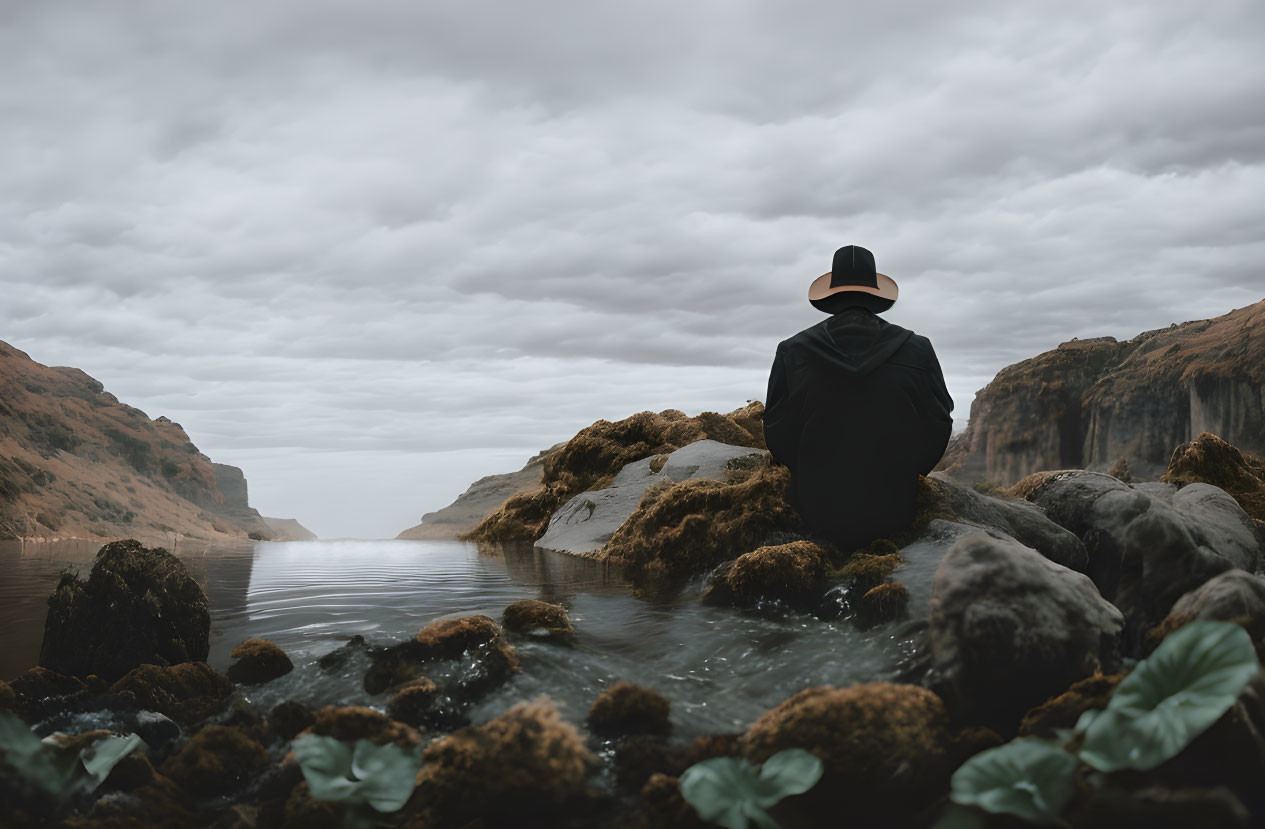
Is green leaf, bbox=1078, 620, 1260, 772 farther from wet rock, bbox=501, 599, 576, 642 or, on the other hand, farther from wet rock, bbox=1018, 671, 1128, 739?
wet rock, bbox=501, 599, 576, 642

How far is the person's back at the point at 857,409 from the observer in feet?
19.7

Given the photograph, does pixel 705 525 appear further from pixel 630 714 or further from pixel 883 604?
pixel 630 714

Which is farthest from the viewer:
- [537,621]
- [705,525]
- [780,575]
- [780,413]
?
[705,525]

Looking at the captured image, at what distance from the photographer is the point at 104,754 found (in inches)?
132

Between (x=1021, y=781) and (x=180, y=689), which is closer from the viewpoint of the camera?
(x=1021, y=781)

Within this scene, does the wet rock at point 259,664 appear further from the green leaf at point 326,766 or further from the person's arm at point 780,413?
the person's arm at point 780,413

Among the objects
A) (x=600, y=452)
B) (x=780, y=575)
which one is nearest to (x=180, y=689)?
(x=780, y=575)

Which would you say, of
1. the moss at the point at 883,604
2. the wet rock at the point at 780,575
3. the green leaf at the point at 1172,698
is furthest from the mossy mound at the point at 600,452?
the green leaf at the point at 1172,698

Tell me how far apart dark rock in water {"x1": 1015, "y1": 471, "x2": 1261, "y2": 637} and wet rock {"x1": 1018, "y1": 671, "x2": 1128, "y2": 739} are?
1.22 m

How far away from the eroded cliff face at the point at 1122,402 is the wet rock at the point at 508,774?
53.3 m

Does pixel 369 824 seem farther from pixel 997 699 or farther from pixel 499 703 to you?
pixel 997 699

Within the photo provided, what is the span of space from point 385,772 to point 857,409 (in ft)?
14.4

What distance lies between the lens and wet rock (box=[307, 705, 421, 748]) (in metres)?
3.38

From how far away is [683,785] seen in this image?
113 inches
